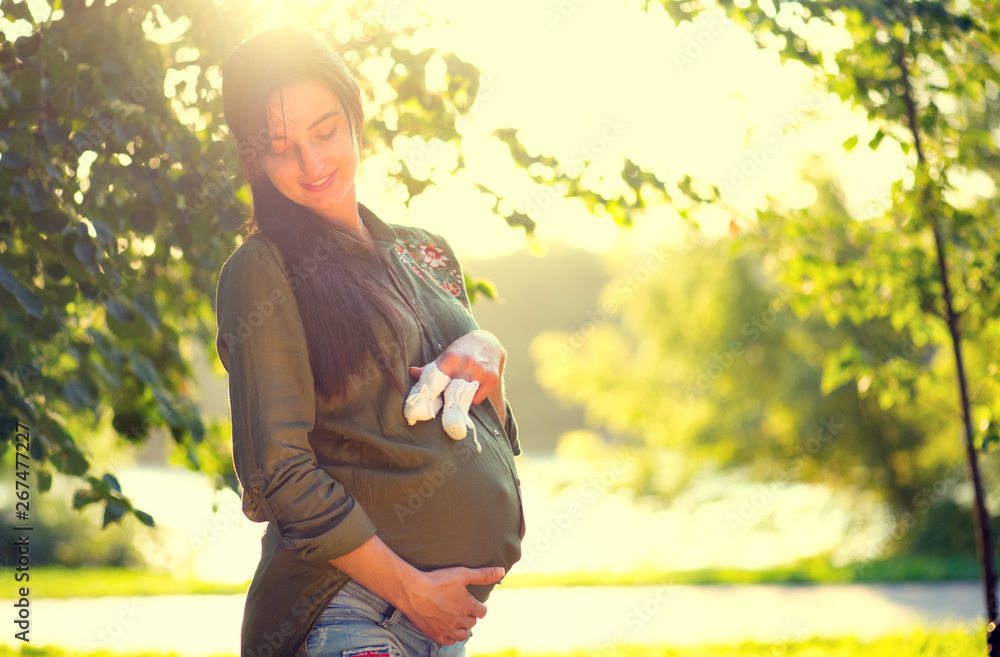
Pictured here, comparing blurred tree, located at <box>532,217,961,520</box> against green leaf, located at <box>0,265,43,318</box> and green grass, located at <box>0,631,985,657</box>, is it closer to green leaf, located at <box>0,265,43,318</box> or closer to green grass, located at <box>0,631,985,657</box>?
green grass, located at <box>0,631,985,657</box>

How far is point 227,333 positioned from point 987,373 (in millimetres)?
3835

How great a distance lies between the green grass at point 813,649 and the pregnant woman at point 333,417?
439cm

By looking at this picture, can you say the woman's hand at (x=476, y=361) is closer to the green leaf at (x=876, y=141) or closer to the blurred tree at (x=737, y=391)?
the green leaf at (x=876, y=141)

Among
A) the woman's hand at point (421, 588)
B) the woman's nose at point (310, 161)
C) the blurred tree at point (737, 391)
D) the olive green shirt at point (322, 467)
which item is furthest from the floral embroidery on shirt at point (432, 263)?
the blurred tree at point (737, 391)

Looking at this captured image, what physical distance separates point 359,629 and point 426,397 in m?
0.37

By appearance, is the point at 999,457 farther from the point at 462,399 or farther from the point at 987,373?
the point at 462,399

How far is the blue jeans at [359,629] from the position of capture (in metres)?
1.34

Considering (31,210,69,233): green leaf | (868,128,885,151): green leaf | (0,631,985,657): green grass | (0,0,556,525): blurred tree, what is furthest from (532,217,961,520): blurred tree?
(31,210,69,233): green leaf

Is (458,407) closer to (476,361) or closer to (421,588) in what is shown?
(476,361)

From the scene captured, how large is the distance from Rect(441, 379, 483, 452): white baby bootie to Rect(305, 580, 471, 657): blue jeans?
0.93 feet

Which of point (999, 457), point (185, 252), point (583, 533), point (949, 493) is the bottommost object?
point (583, 533)

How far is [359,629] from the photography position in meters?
1.34

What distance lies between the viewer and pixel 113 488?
249cm

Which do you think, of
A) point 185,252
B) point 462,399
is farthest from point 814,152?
point 462,399
